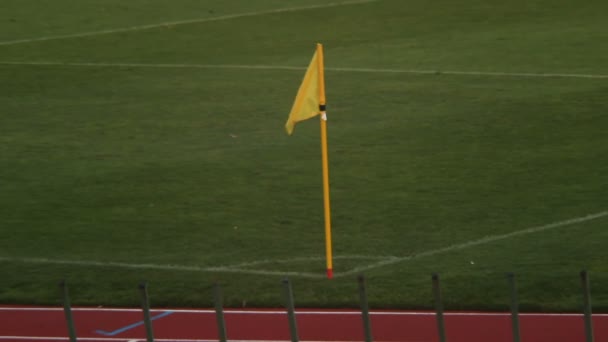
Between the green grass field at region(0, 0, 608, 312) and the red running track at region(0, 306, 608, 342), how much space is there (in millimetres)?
255

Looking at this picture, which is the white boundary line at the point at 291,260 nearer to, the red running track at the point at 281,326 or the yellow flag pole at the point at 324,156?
the yellow flag pole at the point at 324,156

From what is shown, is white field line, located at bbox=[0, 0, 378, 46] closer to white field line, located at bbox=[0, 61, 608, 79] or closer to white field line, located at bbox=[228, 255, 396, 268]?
white field line, located at bbox=[0, 61, 608, 79]

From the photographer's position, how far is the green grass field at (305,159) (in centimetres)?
1152

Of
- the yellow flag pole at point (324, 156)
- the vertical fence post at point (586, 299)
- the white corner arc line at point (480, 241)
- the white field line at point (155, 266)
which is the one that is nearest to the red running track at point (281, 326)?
the yellow flag pole at point (324, 156)

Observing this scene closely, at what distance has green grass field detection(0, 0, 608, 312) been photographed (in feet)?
37.8

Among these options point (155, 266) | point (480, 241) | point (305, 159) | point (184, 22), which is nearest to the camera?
point (155, 266)

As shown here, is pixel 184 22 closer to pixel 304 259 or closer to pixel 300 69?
pixel 300 69

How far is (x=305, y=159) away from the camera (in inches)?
636

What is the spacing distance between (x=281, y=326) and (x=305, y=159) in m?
6.12

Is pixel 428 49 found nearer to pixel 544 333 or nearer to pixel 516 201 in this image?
pixel 516 201

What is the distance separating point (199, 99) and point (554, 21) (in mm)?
9101

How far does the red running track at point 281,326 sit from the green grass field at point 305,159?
255mm

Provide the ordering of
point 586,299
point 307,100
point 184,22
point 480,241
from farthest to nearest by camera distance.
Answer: point 184,22 < point 480,241 < point 307,100 < point 586,299

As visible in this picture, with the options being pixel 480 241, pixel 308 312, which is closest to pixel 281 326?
pixel 308 312
